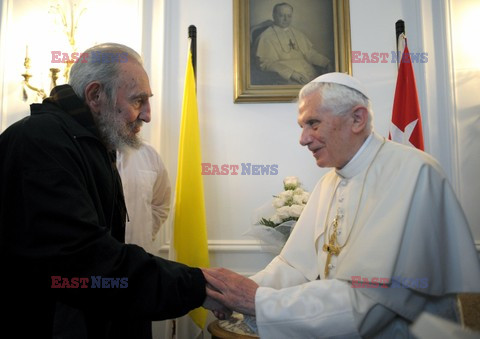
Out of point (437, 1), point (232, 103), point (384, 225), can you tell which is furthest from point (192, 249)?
point (437, 1)

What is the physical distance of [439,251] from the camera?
193 centimetres

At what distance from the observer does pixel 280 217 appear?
3439 millimetres

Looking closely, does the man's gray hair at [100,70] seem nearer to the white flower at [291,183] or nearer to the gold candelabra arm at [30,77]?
the white flower at [291,183]

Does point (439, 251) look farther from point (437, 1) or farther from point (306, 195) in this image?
point (437, 1)

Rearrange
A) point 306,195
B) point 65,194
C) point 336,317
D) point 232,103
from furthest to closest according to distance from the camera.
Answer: point 232,103 < point 306,195 < point 336,317 < point 65,194

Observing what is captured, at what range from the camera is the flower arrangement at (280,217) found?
342 centimetres

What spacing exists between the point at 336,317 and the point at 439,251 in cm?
57

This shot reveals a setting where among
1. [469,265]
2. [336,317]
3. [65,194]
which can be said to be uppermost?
[65,194]

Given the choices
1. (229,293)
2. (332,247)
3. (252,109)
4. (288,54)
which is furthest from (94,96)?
(288,54)

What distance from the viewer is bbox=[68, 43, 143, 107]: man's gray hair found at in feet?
7.11

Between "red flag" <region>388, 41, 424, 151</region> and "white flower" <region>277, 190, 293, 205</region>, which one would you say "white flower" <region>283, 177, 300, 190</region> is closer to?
"white flower" <region>277, 190, 293, 205</region>

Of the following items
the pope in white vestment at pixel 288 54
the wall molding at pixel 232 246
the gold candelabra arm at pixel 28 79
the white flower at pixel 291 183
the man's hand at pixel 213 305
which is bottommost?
the man's hand at pixel 213 305

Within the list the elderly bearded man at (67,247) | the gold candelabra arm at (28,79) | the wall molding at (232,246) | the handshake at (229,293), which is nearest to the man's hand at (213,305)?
the handshake at (229,293)

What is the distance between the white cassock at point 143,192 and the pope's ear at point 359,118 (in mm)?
1930
